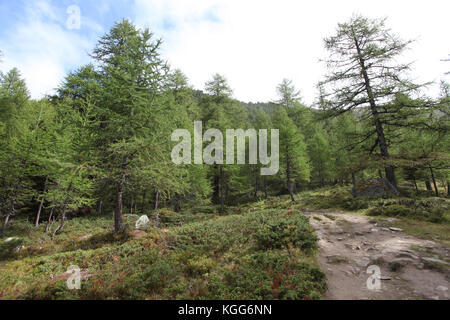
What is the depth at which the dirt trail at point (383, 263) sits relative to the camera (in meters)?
4.55

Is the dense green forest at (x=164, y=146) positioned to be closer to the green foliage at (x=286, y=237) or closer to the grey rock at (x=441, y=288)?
the green foliage at (x=286, y=237)

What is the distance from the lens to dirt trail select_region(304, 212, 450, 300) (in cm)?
455

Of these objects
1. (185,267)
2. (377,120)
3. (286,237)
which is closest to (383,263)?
(286,237)

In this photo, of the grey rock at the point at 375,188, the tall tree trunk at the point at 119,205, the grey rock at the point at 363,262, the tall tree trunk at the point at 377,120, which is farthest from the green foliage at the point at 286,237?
the tall tree trunk at the point at 377,120

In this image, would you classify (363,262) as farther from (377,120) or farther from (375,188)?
(377,120)

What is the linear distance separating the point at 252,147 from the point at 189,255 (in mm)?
21016

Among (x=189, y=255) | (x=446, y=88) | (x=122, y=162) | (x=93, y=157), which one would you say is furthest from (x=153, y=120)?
(x=446, y=88)

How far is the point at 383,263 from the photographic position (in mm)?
5789

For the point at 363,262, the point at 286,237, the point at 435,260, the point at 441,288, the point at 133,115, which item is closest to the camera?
the point at 441,288

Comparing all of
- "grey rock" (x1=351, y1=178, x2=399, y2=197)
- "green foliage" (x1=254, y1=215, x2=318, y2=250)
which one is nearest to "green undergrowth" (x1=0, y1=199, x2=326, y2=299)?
"green foliage" (x1=254, y1=215, x2=318, y2=250)

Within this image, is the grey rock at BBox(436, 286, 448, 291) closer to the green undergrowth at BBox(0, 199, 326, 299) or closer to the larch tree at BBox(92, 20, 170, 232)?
the green undergrowth at BBox(0, 199, 326, 299)
